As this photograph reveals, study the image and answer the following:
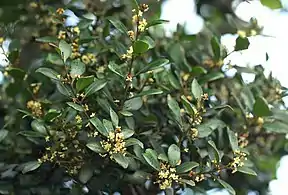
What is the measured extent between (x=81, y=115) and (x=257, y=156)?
1.15 ft

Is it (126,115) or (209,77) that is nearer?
(126,115)

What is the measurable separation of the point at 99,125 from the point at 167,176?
101 millimetres

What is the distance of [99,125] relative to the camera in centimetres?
64

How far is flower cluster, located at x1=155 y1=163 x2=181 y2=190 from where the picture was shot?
650 mm

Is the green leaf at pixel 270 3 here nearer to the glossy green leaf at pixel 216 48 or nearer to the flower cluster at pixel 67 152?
the glossy green leaf at pixel 216 48

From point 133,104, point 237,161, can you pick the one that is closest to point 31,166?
point 133,104

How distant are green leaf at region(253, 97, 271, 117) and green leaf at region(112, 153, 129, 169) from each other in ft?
0.80

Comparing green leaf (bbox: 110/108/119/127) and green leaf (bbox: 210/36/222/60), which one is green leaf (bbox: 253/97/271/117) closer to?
green leaf (bbox: 210/36/222/60)

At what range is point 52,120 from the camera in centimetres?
69

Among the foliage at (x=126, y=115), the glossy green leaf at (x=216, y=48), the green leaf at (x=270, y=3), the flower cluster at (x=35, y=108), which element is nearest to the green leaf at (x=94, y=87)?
the foliage at (x=126, y=115)

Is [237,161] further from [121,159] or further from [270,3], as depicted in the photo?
[270,3]

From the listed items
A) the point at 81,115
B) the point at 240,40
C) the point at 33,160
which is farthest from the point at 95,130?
the point at 240,40

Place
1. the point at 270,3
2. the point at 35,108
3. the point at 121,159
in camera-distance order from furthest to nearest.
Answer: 1. the point at 270,3
2. the point at 35,108
3. the point at 121,159

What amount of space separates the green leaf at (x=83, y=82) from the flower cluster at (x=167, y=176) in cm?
13
